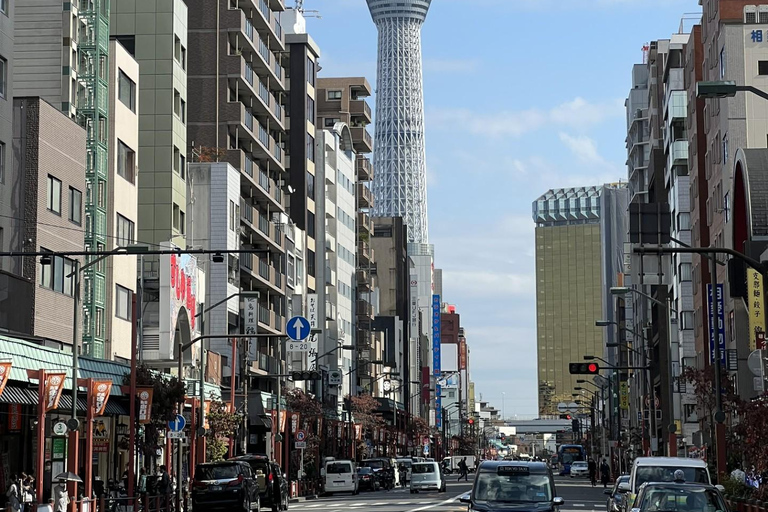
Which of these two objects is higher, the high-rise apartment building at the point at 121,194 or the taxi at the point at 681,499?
the high-rise apartment building at the point at 121,194

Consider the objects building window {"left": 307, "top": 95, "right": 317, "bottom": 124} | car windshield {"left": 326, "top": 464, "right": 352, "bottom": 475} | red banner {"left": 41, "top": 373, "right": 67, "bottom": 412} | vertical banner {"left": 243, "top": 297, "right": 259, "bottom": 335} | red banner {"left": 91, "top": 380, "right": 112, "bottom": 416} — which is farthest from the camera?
building window {"left": 307, "top": 95, "right": 317, "bottom": 124}

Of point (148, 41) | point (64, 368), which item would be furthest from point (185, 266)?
point (64, 368)

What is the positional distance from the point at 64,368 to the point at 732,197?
3670 cm

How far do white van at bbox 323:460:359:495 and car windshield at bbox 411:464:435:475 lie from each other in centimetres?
361

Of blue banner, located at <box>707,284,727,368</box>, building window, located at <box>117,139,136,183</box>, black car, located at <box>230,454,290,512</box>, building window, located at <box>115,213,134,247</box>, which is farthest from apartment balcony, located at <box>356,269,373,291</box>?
black car, located at <box>230,454,290,512</box>

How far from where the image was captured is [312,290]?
12012 centimetres

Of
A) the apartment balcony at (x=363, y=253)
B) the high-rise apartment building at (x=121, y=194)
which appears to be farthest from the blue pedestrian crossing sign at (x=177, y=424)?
the apartment balcony at (x=363, y=253)

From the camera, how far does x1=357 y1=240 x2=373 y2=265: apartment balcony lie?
150 meters

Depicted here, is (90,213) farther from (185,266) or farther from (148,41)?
(148,41)

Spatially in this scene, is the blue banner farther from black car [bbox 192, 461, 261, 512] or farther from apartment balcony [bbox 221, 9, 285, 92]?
apartment balcony [bbox 221, 9, 285, 92]

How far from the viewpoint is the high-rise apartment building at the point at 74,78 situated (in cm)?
6512

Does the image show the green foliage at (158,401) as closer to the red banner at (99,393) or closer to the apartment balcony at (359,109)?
the red banner at (99,393)

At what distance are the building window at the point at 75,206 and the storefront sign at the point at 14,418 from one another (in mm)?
13722

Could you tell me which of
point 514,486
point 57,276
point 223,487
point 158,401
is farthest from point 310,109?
point 514,486
